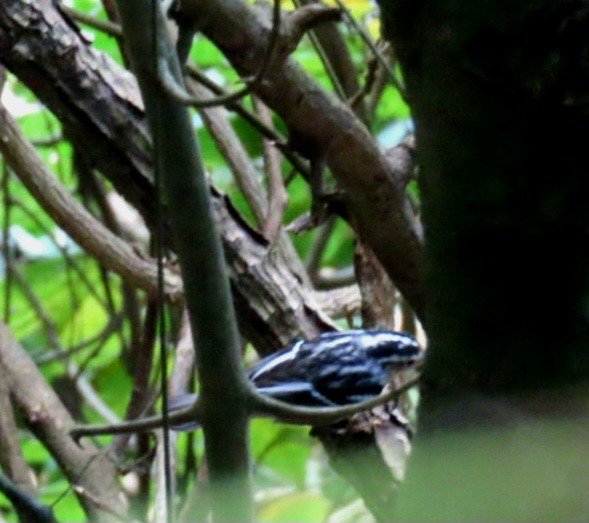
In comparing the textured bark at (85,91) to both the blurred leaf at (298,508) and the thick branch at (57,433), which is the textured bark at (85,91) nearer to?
the thick branch at (57,433)

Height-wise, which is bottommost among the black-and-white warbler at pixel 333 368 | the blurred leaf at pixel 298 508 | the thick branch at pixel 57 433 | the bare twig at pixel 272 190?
the blurred leaf at pixel 298 508

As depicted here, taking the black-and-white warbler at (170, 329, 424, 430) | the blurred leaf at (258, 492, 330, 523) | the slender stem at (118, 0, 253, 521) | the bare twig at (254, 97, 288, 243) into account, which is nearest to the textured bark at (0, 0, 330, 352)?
the black-and-white warbler at (170, 329, 424, 430)

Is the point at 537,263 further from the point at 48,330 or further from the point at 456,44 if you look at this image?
the point at 48,330

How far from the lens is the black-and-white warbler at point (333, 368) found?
847mm

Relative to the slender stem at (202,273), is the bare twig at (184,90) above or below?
above

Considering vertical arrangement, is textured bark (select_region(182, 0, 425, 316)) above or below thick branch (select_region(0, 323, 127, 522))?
above

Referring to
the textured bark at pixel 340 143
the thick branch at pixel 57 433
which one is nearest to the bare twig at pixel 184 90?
the textured bark at pixel 340 143

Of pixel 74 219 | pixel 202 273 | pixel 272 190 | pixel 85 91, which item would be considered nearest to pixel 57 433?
pixel 74 219

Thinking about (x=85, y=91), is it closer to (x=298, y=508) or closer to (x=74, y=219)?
(x=74, y=219)

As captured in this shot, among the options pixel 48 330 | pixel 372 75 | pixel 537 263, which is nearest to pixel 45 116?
pixel 48 330

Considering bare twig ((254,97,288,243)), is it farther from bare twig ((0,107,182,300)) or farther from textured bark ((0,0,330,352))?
textured bark ((0,0,330,352))

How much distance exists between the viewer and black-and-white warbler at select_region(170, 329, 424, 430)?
847 mm

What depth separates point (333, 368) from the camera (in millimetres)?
857

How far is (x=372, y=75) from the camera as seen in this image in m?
1.08
